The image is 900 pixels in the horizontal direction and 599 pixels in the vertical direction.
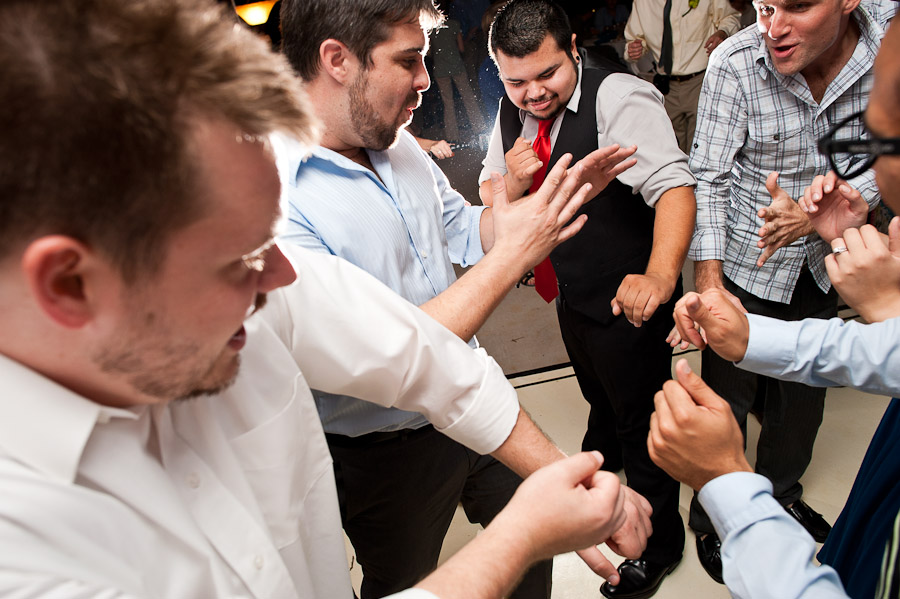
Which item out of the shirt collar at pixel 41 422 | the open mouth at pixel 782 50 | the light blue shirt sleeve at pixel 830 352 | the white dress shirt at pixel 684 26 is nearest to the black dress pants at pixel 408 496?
the light blue shirt sleeve at pixel 830 352

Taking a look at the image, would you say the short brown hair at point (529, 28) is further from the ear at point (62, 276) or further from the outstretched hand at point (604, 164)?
the ear at point (62, 276)

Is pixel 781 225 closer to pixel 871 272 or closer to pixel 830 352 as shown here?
pixel 871 272

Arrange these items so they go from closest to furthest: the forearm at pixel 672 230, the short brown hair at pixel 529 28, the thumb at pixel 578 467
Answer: the thumb at pixel 578 467 → the forearm at pixel 672 230 → the short brown hair at pixel 529 28

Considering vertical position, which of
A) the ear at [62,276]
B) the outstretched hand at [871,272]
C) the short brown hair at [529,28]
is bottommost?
the outstretched hand at [871,272]

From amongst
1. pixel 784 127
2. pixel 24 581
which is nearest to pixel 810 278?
pixel 784 127

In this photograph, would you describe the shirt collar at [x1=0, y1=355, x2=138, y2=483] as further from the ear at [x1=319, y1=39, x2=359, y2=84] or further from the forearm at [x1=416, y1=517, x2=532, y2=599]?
the ear at [x1=319, y1=39, x2=359, y2=84]

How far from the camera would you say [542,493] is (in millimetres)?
961

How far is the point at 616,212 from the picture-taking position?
2131 mm

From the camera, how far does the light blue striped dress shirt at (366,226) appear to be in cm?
146

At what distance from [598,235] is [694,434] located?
1.15 m

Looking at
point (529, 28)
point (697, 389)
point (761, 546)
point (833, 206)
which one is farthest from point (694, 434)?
point (529, 28)

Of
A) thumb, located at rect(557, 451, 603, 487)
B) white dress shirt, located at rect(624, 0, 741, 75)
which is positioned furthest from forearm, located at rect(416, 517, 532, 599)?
white dress shirt, located at rect(624, 0, 741, 75)

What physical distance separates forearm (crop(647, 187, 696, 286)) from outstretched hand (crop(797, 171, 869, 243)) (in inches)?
15.5

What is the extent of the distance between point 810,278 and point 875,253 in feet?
2.73
